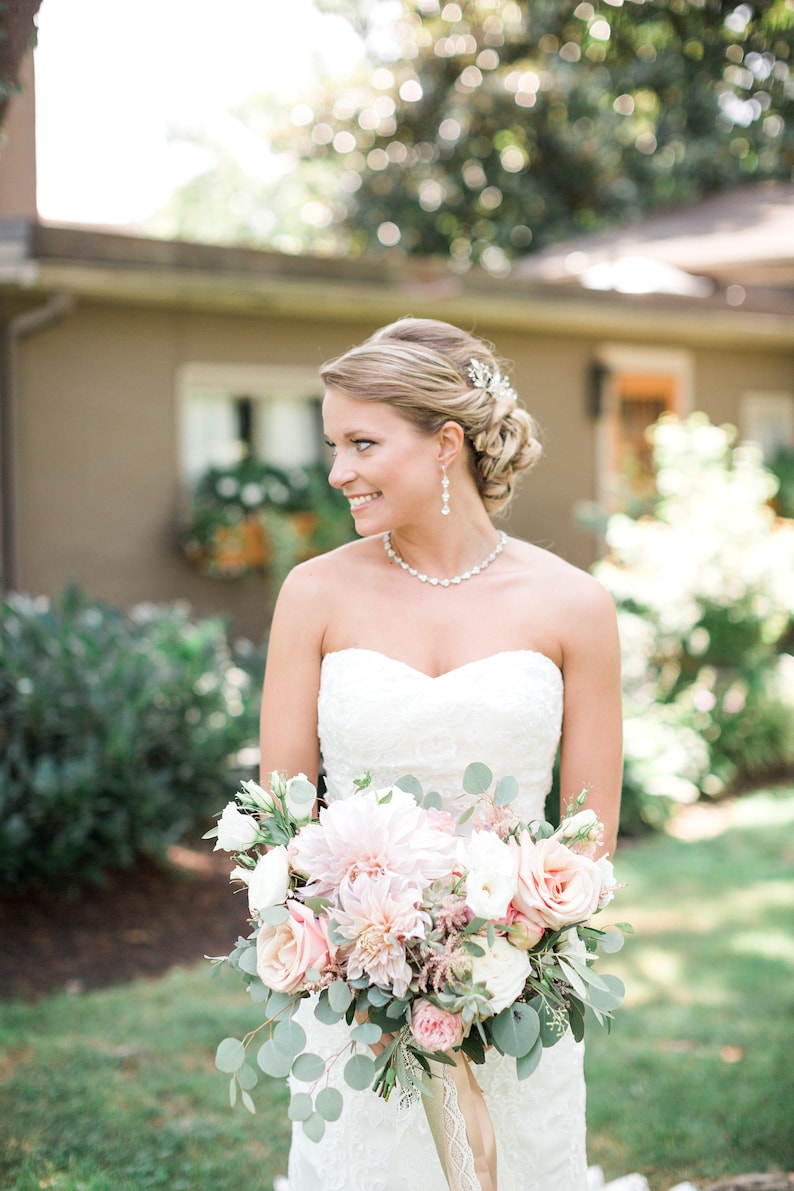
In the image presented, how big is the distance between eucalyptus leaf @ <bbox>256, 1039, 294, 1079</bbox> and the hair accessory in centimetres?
149

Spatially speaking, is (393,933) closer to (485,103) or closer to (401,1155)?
(401,1155)

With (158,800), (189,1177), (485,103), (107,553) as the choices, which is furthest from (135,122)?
(189,1177)

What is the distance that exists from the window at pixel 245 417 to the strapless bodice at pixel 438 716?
640 cm

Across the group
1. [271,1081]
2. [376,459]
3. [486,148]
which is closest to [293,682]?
[376,459]

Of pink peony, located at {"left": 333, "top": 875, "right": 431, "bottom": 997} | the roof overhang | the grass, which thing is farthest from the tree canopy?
pink peony, located at {"left": 333, "top": 875, "right": 431, "bottom": 997}

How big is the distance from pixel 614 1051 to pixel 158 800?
7.61ft

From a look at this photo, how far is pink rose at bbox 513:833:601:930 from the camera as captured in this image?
207cm

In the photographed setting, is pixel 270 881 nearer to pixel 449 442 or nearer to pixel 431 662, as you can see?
pixel 431 662

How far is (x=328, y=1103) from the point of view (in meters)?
2.06

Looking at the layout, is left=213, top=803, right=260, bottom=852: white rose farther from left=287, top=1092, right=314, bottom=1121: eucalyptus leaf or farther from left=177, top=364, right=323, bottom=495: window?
left=177, top=364, right=323, bottom=495: window

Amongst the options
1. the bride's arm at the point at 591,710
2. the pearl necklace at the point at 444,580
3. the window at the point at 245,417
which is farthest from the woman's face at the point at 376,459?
the window at the point at 245,417

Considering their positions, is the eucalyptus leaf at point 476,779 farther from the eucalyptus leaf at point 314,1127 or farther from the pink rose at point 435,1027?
the eucalyptus leaf at point 314,1127

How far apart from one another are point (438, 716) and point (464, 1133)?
824mm

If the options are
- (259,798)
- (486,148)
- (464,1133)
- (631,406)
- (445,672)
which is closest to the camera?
(259,798)
